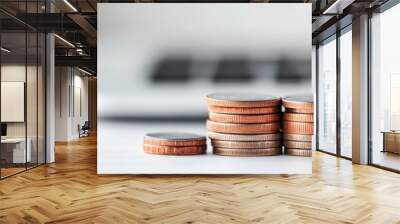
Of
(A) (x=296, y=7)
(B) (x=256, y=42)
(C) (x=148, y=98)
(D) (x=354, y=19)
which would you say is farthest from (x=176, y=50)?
(D) (x=354, y=19)

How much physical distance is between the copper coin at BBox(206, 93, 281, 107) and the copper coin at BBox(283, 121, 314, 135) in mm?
366

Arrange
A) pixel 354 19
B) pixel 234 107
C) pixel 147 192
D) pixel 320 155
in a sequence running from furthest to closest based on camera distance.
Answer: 1. pixel 320 155
2. pixel 354 19
3. pixel 234 107
4. pixel 147 192

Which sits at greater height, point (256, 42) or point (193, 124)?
point (256, 42)

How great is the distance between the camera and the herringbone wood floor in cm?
377

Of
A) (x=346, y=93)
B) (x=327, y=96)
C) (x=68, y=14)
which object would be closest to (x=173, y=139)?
(x=68, y=14)

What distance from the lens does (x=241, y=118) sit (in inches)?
230

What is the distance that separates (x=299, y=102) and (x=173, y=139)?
2.01 metres

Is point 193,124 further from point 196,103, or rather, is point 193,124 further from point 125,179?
point 125,179

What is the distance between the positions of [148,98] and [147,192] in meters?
1.58

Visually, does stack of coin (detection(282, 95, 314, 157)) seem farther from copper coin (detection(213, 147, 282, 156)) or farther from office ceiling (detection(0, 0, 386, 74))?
office ceiling (detection(0, 0, 386, 74))

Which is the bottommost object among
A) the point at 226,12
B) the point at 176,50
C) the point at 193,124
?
the point at 193,124

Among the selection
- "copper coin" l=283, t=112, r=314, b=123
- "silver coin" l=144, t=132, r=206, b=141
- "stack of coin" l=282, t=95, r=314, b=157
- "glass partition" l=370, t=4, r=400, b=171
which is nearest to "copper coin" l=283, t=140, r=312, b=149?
"stack of coin" l=282, t=95, r=314, b=157

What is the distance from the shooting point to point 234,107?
19.2ft

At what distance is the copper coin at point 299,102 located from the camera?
234 inches
